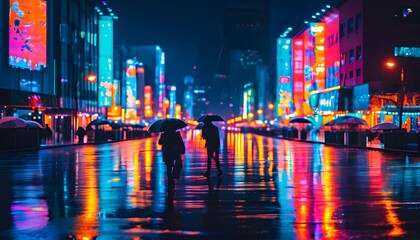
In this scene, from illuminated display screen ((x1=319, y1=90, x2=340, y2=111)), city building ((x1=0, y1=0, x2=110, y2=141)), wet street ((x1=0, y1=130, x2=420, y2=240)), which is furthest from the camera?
illuminated display screen ((x1=319, y1=90, x2=340, y2=111))

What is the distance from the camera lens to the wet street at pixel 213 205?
10047 mm

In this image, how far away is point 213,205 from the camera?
13.3 m

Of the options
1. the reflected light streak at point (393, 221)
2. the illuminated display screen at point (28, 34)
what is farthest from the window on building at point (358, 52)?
the reflected light streak at point (393, 221)

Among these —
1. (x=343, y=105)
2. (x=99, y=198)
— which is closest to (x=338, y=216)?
(x=99, y=198)

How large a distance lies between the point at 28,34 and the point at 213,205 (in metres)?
52.8

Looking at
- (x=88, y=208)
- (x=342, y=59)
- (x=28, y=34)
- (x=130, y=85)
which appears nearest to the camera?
(x=88, y=208)

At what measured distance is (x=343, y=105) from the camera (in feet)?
259

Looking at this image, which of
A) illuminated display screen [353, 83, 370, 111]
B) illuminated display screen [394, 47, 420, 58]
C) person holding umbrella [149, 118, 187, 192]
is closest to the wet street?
person holding umbrella [149, 118, 187, 192]

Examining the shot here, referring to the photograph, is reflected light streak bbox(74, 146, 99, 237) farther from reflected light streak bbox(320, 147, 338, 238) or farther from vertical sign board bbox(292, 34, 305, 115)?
vertical sign board bbox(292, 34, 305, 115)

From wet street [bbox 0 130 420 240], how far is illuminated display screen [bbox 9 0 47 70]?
3900cm

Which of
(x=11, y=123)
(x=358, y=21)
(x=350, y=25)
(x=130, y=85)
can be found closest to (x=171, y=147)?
(x=11, y=123)

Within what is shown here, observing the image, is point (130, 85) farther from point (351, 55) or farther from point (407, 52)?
point (407, 52)

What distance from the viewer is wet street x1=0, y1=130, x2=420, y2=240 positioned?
10.0m

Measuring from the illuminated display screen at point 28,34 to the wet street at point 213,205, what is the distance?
38999mm
